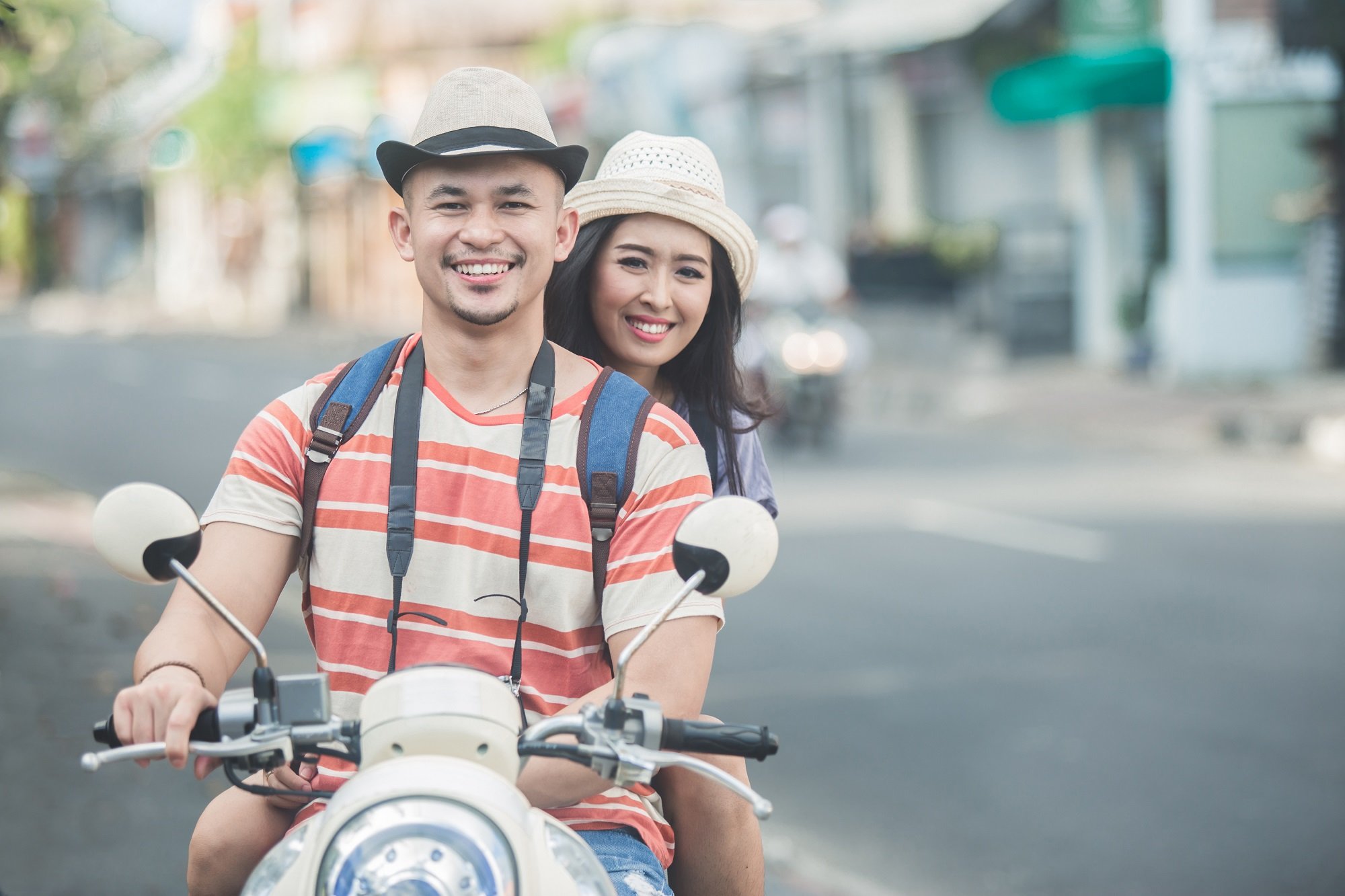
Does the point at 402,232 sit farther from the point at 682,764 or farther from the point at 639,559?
the point at 682,764

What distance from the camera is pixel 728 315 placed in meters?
3.44

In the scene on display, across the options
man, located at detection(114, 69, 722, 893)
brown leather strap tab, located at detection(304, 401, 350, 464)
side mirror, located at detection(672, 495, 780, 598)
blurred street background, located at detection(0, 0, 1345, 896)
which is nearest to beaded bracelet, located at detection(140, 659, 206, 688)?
man, located at detection(114, 69, 722, 893)

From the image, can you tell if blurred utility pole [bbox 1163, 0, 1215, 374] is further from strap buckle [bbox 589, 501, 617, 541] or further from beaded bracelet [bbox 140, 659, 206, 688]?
beaded bracelet [bbox 140, 659, 206, 688]

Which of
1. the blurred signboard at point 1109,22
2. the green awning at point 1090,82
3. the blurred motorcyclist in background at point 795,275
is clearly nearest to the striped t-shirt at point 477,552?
the blurred motorcyclist in background at point 795,275

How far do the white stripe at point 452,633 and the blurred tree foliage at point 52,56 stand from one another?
1.18 m

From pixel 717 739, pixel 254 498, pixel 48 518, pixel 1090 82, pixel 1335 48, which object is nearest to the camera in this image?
pixel 717 739

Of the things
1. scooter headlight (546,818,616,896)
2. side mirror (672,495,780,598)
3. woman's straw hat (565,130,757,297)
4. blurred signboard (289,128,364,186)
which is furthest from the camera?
blurred signboard (289,128,364,186)

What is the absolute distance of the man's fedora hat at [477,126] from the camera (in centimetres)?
242

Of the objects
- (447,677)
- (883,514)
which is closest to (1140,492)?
(883,514)

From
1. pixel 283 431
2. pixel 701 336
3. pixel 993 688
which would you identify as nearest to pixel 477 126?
pixel 283 431

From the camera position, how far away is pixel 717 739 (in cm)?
202

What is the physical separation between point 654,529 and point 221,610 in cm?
69

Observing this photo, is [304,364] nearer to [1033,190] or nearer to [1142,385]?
[1033,190]

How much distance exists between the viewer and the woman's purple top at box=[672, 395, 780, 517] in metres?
3.31
